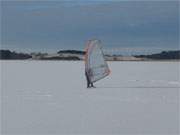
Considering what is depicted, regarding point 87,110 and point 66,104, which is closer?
point 87,110

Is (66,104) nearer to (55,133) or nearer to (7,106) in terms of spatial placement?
(7,106)

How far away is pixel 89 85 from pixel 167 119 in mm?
4960

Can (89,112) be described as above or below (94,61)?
below

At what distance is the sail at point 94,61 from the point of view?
1127 centimetres

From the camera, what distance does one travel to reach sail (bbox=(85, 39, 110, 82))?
444 inches

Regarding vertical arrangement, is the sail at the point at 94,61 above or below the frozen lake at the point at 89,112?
above

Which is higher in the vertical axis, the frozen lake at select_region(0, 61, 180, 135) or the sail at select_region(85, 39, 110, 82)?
the sail at select_region(85, 39, 110, 82)

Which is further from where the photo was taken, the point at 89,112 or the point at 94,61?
the point at 94,61

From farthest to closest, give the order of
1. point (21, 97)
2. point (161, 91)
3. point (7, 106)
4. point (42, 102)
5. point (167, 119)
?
point (161, 91), point (21, 97), point (42, 102), point (7, 106), point (167, 119)

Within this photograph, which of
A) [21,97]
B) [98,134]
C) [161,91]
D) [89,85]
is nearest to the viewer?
[98,134]

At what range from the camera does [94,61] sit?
1179cm

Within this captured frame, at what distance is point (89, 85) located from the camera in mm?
10984

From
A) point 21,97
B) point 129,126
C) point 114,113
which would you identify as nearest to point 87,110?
point 114,113

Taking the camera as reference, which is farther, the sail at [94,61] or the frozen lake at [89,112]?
the sail at [94,61]
